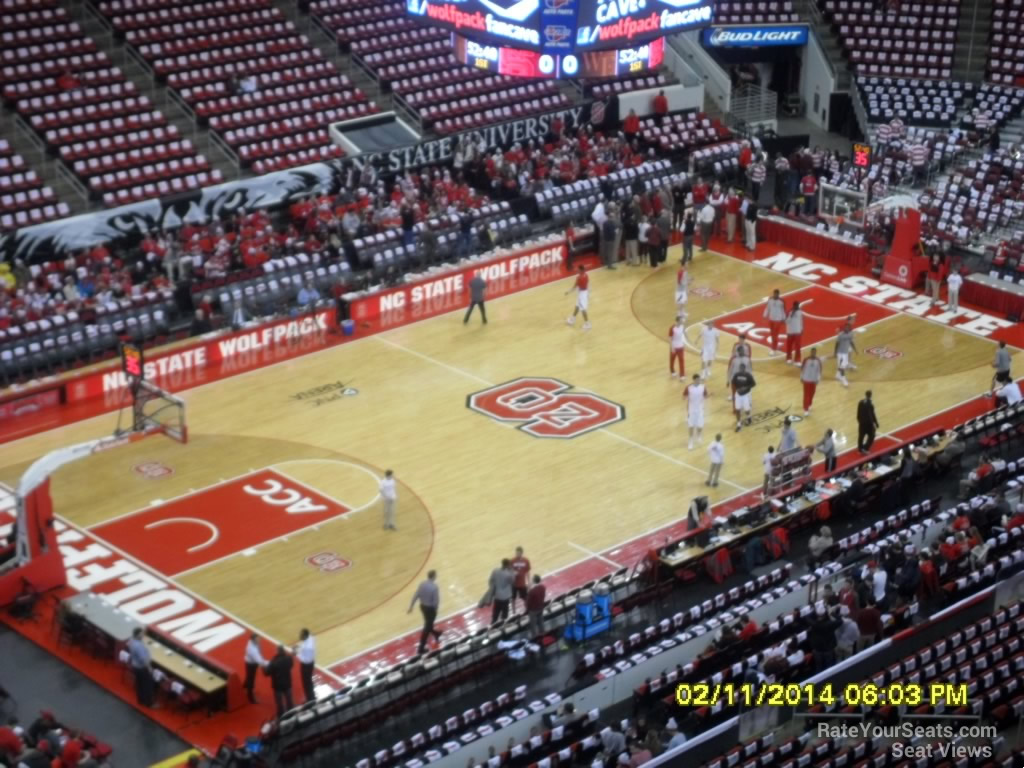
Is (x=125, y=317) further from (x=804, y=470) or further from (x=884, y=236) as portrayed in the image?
(x=884, y=236)

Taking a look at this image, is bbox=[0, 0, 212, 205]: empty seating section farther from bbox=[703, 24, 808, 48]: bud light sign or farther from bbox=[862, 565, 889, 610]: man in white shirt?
bbox=[862, 565, 889, 610]: man in white shirt

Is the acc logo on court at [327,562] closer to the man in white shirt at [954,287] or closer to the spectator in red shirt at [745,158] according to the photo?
the man in white shirt at [954,287]

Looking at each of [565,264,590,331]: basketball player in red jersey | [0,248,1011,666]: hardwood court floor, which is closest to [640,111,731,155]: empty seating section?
[0,248,1011,666]: hardwood court floor

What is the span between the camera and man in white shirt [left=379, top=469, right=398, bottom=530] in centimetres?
2722

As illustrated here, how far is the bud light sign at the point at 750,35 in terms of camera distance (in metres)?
49.5

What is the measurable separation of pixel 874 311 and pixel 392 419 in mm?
11478

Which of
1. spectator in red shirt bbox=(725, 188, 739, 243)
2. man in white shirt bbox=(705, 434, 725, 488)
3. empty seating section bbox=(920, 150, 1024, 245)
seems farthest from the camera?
empty seating section bbox=(920, 150, 1024, 245)

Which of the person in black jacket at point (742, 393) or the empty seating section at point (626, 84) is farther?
the empty seating section at point (626, 84)

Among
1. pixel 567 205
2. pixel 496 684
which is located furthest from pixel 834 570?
pixel 567 205

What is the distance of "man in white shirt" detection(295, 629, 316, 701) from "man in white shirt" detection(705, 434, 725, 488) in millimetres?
8435

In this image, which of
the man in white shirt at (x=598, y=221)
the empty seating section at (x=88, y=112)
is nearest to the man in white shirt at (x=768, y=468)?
the man in white shirt at (x=598, y=221)

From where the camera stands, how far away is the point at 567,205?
42156 mm

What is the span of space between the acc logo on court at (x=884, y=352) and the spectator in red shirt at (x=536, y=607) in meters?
12.9

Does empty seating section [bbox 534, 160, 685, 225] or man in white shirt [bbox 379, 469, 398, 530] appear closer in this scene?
man in white shirt [bbox 379, 469, 398, 530]
